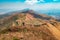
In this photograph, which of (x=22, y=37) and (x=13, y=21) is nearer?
(x=22, y=37)

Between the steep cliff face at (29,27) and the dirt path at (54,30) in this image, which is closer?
the steep cliff face at (29,27)

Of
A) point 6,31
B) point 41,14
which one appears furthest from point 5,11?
point 41,14

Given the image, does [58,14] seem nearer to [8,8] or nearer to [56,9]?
[56,9]

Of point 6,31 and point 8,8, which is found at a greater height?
point 8,8

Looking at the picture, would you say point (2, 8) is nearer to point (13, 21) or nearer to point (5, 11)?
point (5, 11)

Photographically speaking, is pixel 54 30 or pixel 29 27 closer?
pixel 29 27

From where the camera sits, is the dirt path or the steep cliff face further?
the dirt path

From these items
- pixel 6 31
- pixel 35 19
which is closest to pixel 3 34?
pixel 6 31

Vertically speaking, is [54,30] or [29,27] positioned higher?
[29,27]
